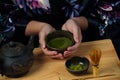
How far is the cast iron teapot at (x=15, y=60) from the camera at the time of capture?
110 centimetres

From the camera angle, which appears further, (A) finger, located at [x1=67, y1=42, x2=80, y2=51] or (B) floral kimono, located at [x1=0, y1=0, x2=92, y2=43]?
(B) floral kimono, located at [x1=0, y1=0, x2=92, y2=43]

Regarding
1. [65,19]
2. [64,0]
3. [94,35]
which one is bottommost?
[94,35]

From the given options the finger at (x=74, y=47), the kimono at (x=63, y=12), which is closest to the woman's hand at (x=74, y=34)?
the finger at (x=74, y=47)

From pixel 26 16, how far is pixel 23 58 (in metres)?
0.43

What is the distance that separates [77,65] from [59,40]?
0.15 meters

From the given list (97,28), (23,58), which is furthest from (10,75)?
(97,28)

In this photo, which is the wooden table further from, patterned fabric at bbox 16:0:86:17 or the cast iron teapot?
A: patterned fabric at bbox 16:0:86:17

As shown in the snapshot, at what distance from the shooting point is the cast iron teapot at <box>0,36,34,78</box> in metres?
1.10

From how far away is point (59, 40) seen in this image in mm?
1239

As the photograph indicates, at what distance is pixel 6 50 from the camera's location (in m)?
1.11

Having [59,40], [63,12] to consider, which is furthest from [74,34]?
[63,12]

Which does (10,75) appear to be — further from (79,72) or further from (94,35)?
(94,35)

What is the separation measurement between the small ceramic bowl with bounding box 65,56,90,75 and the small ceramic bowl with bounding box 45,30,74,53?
0.19 ft

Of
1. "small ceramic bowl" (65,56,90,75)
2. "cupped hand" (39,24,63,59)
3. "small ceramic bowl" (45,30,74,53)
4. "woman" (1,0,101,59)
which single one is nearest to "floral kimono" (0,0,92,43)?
"woman" (1,0,101,59)
